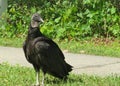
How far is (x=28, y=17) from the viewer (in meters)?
13.6

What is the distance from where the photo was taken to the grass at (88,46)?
9.97 meters

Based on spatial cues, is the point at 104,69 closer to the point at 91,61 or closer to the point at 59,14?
the point at 91,61

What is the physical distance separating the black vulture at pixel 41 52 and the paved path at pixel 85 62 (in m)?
1.34

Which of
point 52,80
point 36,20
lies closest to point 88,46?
point 52,80

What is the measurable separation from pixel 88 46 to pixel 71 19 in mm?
2114

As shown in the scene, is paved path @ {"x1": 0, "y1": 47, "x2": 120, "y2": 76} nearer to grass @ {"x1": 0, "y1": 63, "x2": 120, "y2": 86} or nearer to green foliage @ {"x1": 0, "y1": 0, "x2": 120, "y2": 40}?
grass @ {"x1": 0, "y1": 63, "x2": 120, "y2": 86}

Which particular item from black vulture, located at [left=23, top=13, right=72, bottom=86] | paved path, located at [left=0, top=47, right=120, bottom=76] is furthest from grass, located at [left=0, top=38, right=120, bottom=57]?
black vulture, located at [left=23, top=13, right=72, bottom=86]

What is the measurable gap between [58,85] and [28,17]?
7142 millimetres

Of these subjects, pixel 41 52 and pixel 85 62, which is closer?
pixel 41 52

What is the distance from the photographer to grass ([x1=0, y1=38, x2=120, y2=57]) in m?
9.97

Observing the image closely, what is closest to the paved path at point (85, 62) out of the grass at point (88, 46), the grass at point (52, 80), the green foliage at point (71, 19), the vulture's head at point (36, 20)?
the grass at point (88, 46)

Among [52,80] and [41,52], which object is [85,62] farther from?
[41,52]

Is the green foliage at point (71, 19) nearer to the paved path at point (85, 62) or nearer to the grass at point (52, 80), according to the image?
the paved path at point (85, 62)

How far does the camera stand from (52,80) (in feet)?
23.2
